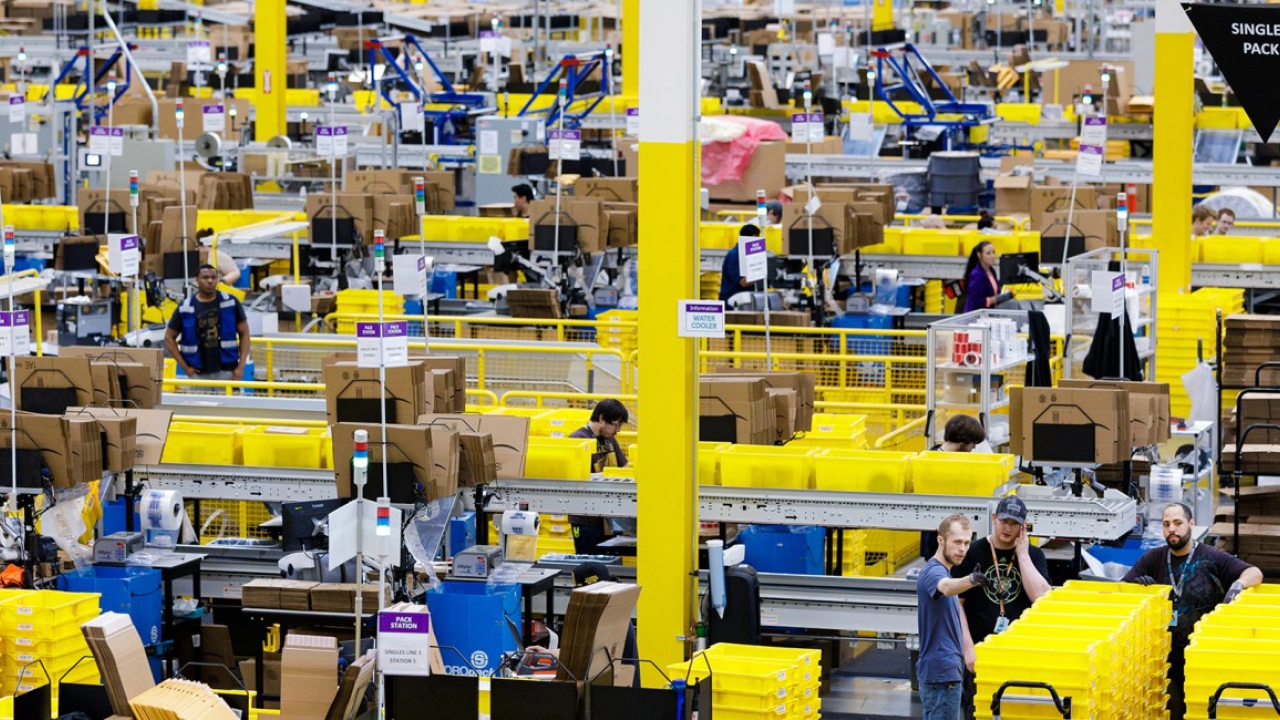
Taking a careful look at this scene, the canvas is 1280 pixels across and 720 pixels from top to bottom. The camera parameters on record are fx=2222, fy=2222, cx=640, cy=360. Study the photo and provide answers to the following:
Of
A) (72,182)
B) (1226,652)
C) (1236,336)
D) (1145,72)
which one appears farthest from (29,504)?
(1145,72)

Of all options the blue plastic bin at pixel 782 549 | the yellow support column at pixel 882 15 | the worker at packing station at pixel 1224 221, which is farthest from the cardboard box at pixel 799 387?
the yellow support column at pixel 882 15

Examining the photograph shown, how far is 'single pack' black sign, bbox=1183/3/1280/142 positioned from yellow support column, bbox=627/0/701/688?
230 cm

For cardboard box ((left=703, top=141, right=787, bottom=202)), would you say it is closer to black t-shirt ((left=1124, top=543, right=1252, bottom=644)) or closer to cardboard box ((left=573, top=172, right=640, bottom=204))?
cardboard box ((left=573, top=172, right=640, bottom=204))

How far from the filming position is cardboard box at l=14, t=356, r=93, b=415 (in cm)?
1205

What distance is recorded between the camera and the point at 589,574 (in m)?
10.2

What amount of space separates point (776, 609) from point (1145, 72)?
21.4 meters

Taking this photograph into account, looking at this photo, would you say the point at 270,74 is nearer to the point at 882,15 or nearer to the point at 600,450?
the point at 882,15

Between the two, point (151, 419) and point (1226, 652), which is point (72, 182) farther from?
point (1226, 652)

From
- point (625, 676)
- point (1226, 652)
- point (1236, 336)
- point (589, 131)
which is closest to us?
point (1226, 652)

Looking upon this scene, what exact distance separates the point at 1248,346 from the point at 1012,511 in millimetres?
6240

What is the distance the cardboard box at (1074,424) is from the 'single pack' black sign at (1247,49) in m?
1.65

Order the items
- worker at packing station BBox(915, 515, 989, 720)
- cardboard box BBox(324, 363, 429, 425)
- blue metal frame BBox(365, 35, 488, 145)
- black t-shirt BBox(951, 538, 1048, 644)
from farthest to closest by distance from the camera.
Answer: blue metal frame BBox(365, 35, 488, 145)
cardboard box BBox(324, 363, 429, 425)
black t-shirt BBox(951, 538, 1048, 644)
worker at packing station BBox(915, 515, 989, 720)

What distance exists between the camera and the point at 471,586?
384 inches

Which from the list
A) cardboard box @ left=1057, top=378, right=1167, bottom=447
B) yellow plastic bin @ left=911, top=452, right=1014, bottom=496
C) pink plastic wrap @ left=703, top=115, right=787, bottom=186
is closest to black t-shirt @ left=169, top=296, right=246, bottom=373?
yellow plastic bin @ left=911, top=452, right=1014, bottom=496
